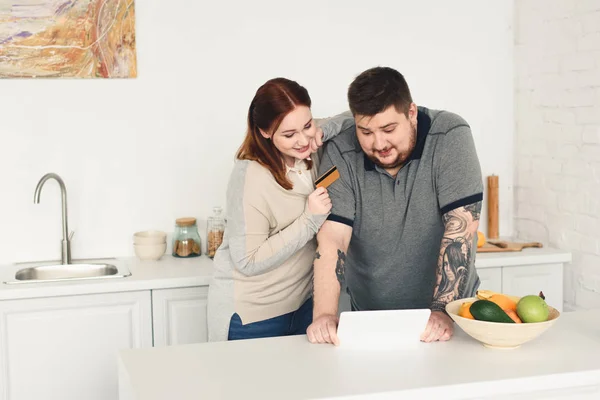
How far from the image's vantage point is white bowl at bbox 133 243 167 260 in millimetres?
3432

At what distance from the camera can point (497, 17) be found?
13.0 feet

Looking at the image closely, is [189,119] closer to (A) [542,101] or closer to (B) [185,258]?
(B) [185,258]

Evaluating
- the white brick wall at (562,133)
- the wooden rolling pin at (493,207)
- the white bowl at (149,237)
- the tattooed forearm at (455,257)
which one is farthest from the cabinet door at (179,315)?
the white brick wall at (562,133)

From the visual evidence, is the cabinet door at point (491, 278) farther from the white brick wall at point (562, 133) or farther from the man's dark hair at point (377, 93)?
the man's dark hair at point (377, 93)

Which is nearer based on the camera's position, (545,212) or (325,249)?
(325,249)

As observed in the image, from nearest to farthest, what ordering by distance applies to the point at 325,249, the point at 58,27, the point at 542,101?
the point at 325,249, the point at 58,27, the point at 542,101

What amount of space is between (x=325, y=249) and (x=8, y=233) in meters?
1.74

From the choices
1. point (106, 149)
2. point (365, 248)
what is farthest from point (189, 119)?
point (365, 248)

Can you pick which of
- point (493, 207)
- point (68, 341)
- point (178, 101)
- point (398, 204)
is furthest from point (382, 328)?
point (493, 207)

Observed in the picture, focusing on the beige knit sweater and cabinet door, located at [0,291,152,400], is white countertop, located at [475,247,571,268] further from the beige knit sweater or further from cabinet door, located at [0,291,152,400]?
cabinet door, located at [0,291,152,400]

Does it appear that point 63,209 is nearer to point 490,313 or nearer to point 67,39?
point 67,39

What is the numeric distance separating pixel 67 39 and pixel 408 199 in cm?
186

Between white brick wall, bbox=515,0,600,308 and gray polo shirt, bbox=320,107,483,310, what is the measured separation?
45.3 inches

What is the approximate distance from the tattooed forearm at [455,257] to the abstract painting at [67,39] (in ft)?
6.09
